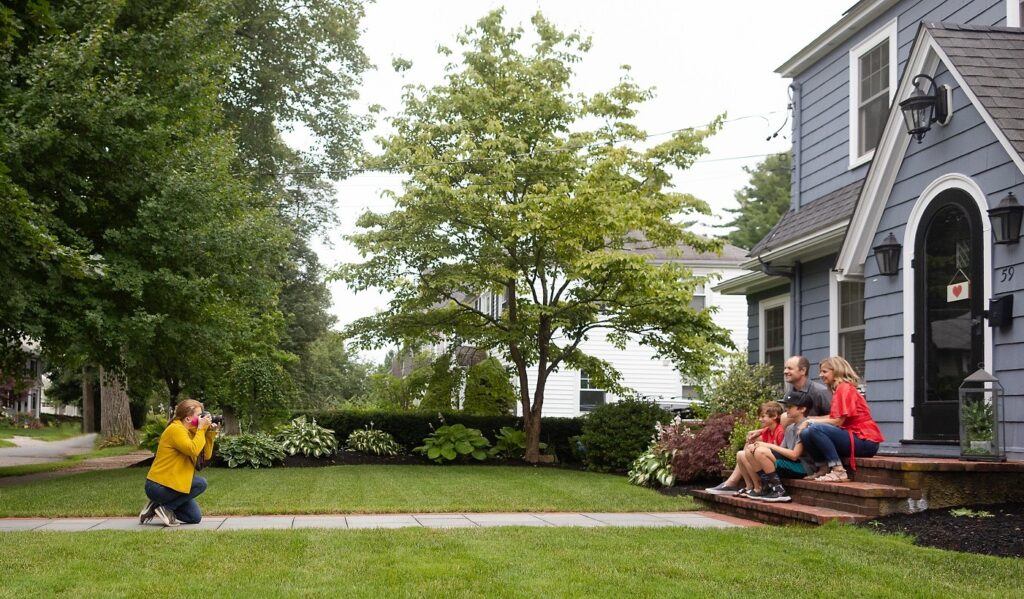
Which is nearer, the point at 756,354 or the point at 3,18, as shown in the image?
the point at 3,18

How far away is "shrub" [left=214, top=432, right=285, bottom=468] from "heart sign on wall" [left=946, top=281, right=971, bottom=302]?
12.3 metres

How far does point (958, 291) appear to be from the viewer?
901cm

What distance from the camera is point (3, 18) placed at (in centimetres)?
1099

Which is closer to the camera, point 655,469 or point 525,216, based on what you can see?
point 655,469

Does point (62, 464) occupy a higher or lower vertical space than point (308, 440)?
lower

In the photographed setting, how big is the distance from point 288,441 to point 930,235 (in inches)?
508

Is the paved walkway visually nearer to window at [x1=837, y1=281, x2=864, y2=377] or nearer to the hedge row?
the hedge row

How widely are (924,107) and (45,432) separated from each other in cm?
4236

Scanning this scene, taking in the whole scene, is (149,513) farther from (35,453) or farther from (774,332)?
(35,453)

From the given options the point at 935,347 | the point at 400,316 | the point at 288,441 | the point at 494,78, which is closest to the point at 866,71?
the point at 935,347

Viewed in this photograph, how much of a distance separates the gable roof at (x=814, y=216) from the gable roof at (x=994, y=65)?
2547 mm

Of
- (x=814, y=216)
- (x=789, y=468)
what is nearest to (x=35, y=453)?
(x=814, y=216)

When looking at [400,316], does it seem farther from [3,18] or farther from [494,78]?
[3,18]

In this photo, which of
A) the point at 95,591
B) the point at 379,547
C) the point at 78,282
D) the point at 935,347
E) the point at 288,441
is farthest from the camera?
the point at 288,441
